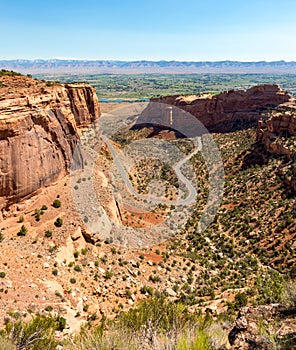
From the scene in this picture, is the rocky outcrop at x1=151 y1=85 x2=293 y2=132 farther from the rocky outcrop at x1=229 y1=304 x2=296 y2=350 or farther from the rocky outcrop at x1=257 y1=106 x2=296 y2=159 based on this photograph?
the rocky outcrop at x1=229 y1=304 x2=296 y2=350

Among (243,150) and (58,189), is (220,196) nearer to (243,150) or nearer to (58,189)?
(243,150)

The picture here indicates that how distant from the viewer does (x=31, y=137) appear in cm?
2503

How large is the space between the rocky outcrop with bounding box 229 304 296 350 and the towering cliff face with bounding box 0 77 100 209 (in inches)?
729

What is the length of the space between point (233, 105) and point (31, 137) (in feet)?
259

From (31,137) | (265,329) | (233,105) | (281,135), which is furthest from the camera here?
(233,105)

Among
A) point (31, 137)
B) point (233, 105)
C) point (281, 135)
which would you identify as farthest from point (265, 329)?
point (233, 105)

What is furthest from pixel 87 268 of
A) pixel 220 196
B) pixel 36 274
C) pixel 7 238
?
pixel 220 196

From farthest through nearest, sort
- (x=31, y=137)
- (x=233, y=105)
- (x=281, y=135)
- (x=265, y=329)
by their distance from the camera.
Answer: (x=233, y=105)
(x=281, y=135)
(x=31, y=137)
(x=265, y=329)

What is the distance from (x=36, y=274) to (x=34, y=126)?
1231 cm

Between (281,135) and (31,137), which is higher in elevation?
(31,137)

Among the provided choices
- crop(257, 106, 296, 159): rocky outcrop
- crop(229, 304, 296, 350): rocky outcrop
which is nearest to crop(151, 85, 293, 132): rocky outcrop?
crop(257, 106, 296, 159): rocky outcrop

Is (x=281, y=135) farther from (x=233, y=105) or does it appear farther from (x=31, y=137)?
(x=31, y=137)

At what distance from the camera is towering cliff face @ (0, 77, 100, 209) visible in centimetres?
2270

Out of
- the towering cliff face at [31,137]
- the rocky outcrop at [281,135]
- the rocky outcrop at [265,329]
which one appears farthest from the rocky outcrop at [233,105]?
the rocky outcrop at [265,329]
